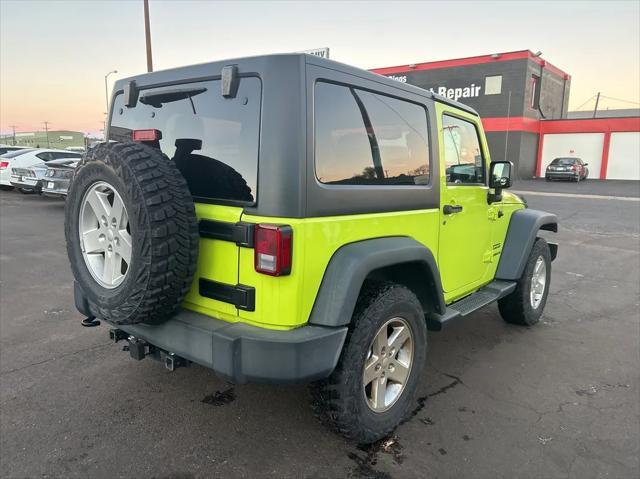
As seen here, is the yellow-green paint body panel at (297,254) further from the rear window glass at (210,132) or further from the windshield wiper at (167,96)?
the windshield wiper at (167,96)

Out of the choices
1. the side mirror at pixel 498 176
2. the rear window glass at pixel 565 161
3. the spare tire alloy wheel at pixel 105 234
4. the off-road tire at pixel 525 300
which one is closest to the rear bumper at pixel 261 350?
the spare tire alloy wheel at pixel 105 234

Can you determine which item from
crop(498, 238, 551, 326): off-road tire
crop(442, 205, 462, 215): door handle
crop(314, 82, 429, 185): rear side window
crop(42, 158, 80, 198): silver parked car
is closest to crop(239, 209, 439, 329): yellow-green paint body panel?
crop(314, 82, 429, 185): rear side window

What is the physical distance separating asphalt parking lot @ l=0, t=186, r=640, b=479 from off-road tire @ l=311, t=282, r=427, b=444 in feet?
0.53

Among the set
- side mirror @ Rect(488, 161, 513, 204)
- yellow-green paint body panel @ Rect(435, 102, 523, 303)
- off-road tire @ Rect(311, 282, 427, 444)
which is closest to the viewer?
off-road tire @ Rect(311, 282, 427, 444)

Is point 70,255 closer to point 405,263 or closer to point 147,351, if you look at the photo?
point 147,351

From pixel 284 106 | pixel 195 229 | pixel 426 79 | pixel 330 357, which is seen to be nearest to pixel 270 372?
pixel 330 357

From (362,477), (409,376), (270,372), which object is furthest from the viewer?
(409,376)

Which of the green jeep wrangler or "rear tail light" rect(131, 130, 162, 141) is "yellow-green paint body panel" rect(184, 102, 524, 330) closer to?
the green jeep wrangler

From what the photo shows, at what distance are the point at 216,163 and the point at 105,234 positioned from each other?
2.34 ft

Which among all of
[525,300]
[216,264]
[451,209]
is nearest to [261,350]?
[216,264]

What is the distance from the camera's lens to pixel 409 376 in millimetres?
2953

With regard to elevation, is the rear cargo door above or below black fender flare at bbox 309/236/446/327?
above

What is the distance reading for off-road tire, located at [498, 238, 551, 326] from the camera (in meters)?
4.52

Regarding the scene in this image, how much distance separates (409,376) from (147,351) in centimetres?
160
